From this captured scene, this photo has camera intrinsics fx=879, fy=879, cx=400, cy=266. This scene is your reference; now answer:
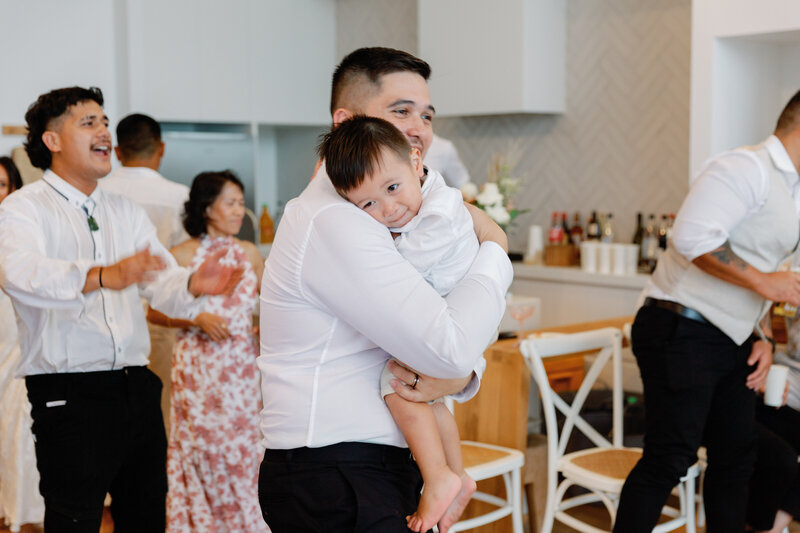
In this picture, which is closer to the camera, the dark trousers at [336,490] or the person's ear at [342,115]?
the dark trousers at [336,490]

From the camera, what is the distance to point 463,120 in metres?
6.16

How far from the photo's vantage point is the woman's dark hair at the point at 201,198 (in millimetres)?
3389

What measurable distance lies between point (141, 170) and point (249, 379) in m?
1.36

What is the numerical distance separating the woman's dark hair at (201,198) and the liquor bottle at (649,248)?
242cm

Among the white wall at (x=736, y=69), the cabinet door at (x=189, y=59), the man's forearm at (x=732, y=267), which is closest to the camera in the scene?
the man's forearm at (x=732, y=267)

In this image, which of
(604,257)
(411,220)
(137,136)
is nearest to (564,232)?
(604,257)

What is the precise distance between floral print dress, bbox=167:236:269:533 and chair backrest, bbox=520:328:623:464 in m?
1.09

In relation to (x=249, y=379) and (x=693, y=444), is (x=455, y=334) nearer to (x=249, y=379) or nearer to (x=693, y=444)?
(x=693, y=444)

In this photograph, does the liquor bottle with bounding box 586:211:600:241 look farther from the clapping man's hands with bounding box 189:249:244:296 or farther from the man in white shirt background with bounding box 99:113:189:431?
the clapping man's hands with bounding box 189:249:244:296

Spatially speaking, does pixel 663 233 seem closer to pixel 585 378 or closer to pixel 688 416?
pixel 585 378

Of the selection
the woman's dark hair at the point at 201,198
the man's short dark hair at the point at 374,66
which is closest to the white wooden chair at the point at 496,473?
the woman's dark hair at the point at 201,198

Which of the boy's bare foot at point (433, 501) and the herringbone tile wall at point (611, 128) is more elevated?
the herringbone tile wall at point (611, 128)

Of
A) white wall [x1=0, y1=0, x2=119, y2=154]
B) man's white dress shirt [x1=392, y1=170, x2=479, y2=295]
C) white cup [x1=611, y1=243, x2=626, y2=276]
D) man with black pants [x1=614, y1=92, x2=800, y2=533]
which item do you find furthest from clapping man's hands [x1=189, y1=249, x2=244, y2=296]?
white wall [x1=0, y1=0, x2=119, y2=154]

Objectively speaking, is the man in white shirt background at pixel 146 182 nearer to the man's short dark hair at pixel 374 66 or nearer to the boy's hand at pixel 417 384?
the man's short dark hair at pixel 374 66
